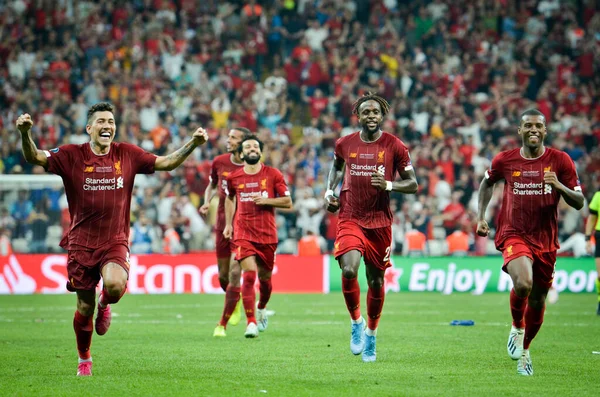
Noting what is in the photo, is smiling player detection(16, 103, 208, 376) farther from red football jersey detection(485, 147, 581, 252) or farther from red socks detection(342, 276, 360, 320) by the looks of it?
red football jersey detection(485, 147, 581, 252)

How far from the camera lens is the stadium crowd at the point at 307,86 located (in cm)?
2688

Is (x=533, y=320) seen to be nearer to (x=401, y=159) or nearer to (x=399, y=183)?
(x=399, y=183)

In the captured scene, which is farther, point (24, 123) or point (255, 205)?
point (255, 205)

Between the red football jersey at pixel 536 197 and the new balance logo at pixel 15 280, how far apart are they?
1543 centimetres

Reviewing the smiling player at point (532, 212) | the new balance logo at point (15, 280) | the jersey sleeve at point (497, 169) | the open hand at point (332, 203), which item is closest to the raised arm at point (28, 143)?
the open hand at point (332, 203)

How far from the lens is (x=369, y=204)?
11.5m

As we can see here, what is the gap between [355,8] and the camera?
3303 cm

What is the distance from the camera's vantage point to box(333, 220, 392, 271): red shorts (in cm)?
1134

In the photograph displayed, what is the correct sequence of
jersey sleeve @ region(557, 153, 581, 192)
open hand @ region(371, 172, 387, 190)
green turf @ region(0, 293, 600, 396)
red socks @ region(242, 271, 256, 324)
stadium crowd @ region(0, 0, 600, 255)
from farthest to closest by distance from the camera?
stadium crowd @ region(0, 0, 600, 255) → red socks @ region(242, 271, 256, 324) → open hand @ region(371, 172, 387, 190) → jersey sleeve @ region(557, 153, 581, 192) → green turf @ region(0, 293, 600, 396)

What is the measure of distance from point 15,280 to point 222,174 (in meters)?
9.59

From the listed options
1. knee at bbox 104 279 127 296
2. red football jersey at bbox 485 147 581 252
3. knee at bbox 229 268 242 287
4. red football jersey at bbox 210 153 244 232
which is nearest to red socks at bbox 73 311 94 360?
knee at bbox 104 279 127 296

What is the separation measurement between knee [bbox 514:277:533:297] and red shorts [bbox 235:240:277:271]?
17.2ft

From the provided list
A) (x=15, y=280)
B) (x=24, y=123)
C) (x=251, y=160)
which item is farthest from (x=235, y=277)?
(x=15, y=280)

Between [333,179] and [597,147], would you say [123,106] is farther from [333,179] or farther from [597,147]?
[333,179]
